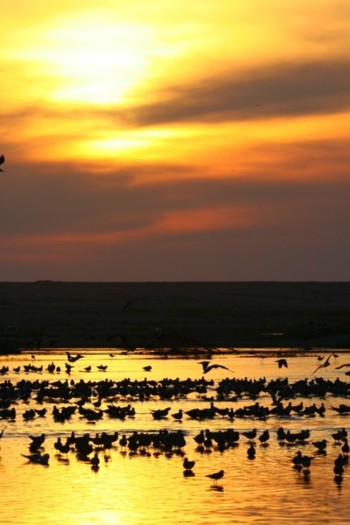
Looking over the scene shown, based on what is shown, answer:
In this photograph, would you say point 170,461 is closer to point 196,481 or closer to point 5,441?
point 196,481

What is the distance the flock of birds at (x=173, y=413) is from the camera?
1078 inches

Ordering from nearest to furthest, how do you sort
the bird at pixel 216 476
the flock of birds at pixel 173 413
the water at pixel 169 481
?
the water at pixel 169 481
the bird at pixel 216 476
the flock of birds at pixel 173 413

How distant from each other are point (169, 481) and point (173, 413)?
10126 mm

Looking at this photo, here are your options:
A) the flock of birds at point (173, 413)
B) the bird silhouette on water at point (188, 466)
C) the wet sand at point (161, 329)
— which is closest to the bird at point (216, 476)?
the flock of birds at point (173, 413)

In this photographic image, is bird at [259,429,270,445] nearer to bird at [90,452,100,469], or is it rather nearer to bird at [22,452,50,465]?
bird at [90,452,100,469]

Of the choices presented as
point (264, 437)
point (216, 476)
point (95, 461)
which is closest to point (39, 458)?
point (95, 461)

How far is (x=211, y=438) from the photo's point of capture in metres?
28.4

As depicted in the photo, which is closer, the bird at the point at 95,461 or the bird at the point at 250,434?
the bird at the point at 95,461

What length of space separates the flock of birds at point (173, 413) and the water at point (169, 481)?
18 centimetres

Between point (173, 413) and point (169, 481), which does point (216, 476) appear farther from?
point (173, 413)

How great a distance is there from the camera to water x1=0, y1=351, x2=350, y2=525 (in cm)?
2138

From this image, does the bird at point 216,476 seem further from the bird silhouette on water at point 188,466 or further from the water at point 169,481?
the bird silhouette on water at point 188,466

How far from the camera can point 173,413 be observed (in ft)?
114

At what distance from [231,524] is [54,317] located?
77.5m
